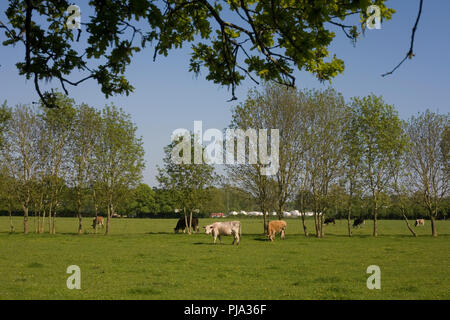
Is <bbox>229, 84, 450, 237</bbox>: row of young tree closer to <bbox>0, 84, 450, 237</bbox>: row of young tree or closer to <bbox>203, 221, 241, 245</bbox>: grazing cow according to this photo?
<bbox>0, 84, 450, 237</bbox>: row of young tree

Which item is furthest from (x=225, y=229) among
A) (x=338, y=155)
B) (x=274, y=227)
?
(x=338, y=155)

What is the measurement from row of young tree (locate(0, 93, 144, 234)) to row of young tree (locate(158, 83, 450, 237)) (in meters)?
12.7

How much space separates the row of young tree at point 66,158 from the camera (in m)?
43.9

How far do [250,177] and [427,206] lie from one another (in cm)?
2141

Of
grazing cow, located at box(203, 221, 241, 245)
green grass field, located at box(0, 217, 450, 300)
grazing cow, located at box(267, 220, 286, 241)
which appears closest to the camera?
green grass field, located at box(0, 217, 450, 300)

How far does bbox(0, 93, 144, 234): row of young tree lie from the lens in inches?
1730

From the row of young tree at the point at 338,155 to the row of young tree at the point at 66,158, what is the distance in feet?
41.7

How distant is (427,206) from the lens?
152ft

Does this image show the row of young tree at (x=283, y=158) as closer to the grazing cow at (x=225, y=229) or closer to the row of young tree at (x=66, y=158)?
the row of young tree at (x=66, y=158)

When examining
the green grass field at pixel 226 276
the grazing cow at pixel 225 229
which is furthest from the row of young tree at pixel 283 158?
the green grass field at pixel 226 276

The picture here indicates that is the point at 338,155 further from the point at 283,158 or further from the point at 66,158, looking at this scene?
the point at 66,158

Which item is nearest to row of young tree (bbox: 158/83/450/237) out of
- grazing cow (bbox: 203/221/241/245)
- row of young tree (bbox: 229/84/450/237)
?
row of young tree (bbox: 229/84/450/237)

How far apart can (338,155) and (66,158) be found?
30047 millimetres

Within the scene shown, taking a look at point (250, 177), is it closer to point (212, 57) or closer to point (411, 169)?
point (411, 169)
